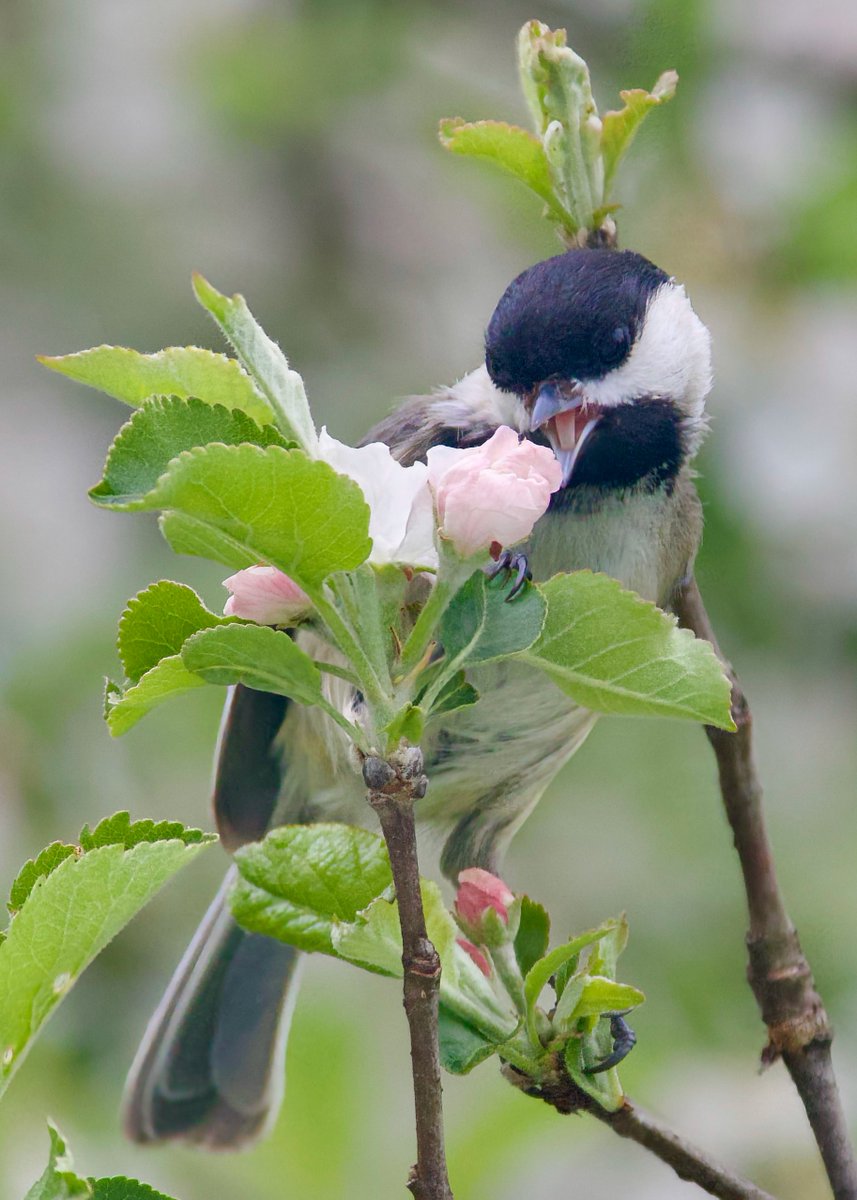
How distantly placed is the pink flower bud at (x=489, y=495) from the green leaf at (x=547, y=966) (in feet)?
0.84

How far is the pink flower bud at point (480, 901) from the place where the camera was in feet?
3.67

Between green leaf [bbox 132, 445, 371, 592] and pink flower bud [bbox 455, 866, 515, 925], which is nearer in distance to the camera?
green leaf [bbox 132, 445, 371, 592]

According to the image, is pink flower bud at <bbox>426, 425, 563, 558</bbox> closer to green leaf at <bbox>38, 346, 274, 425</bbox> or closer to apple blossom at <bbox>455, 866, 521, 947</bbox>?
green leaf at <bbox>38, 346, 274, 425</bbox>

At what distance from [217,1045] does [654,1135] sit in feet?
3.91

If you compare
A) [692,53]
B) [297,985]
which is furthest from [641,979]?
[692,53]

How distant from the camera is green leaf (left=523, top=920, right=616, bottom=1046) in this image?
96 cm

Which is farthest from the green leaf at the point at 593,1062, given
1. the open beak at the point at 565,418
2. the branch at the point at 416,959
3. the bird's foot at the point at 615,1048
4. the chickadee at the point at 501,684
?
the open beak at the point at 565,418

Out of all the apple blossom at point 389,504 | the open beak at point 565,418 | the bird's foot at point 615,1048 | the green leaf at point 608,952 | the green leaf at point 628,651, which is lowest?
the bird's foot at point 615,1048

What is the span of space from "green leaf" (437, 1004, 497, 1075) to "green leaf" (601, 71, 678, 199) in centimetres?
70

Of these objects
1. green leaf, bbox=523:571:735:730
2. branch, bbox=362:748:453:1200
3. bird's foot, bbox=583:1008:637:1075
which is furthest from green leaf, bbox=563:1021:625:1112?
green leaf, bbox=523:571:735:730

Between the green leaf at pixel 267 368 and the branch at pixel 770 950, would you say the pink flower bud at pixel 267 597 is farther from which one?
the branch at pixel 770 950

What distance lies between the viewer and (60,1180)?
0.77m

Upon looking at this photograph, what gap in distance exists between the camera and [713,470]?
8.68 feet

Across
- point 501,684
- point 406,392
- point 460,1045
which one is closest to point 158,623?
point 460,1045
